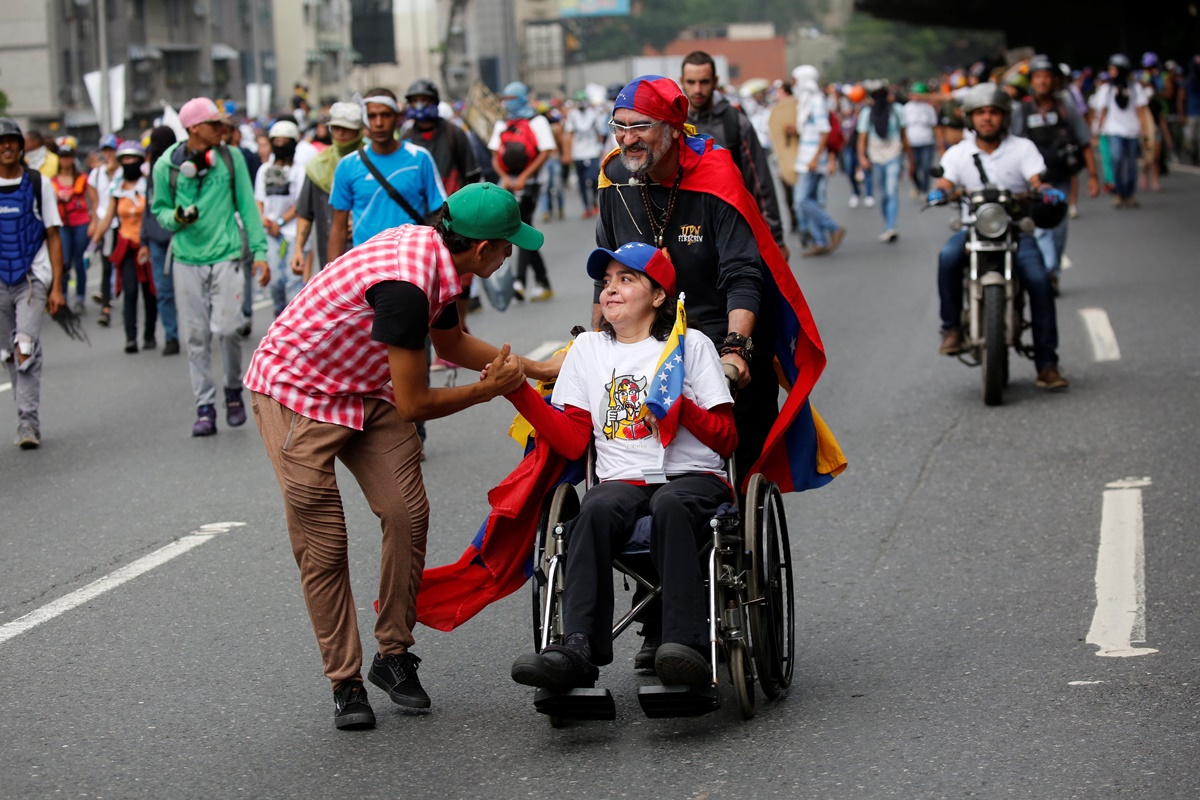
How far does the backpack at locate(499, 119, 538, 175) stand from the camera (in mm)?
17781

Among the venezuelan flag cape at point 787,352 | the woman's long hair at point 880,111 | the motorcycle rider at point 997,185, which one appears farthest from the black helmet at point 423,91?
the woman's long hair at point 880,111

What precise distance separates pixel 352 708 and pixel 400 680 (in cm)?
20

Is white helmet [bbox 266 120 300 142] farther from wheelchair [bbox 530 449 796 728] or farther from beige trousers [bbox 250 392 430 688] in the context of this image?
wheelchair [bbox 530 449 796 728]

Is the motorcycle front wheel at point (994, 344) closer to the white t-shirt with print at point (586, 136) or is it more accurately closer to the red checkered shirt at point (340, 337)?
the red checkered shirt at point (340, 337)

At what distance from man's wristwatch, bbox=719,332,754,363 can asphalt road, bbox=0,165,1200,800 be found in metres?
1.07

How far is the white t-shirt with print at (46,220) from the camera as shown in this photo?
35.0 ft

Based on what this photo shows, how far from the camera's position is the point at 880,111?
71.8ft

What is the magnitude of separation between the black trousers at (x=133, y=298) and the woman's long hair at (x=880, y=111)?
9.98 metres

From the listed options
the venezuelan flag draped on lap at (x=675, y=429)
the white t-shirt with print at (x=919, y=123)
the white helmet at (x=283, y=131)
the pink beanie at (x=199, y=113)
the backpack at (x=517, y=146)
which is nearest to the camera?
the venezuelan flag draped on lap at (x=675, y=429)

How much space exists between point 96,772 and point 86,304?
52.0 ft

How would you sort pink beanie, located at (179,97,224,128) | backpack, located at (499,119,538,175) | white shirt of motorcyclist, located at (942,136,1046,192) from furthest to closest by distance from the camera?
backpack, located at (499,119,538,175) → white shirt of motorcyclist, located at (942,136,1046,192) → pink beanie, located at (179,97,224,128)

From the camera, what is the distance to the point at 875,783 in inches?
184

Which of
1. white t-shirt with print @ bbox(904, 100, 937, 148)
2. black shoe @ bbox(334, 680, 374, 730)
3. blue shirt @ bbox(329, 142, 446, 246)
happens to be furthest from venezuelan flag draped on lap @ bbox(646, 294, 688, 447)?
white t-shirt with print @ bbox(904, 100, 937, 148)

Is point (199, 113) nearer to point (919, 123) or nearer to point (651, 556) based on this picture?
point (651, 556)
